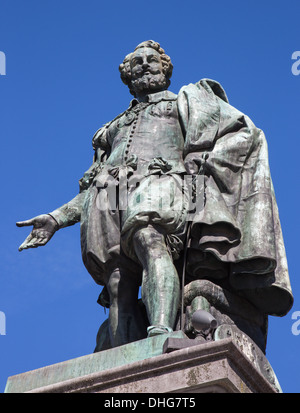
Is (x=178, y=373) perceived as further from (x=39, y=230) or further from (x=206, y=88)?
(x=206, y=88)

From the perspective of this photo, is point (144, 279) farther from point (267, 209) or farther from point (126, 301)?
point (267, 209)

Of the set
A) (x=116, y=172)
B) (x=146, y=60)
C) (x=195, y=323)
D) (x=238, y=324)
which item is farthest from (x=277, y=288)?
(x=146, y=60)

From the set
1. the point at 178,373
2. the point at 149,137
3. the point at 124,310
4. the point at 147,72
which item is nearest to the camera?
the point at 178,373

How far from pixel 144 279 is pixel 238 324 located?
4.33 ft

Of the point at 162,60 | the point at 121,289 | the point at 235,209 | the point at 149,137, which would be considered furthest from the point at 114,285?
the point at 162,60

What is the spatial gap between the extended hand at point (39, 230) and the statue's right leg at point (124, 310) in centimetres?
115

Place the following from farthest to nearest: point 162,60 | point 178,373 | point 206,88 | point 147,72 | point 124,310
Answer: point 162,60, point 147,72, point 206,88, point 124,310, point 178,373

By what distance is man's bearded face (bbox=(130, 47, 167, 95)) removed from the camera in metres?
14.0

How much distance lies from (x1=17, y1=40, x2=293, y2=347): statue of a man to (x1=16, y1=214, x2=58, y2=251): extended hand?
0.01 metres

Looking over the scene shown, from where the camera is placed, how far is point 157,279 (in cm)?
1166

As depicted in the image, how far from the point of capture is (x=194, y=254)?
40.5 ft

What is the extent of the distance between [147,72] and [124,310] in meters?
3.36

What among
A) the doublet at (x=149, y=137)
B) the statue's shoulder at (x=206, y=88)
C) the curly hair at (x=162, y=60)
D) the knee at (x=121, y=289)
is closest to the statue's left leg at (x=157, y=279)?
the knee at (x=121, y=289)
